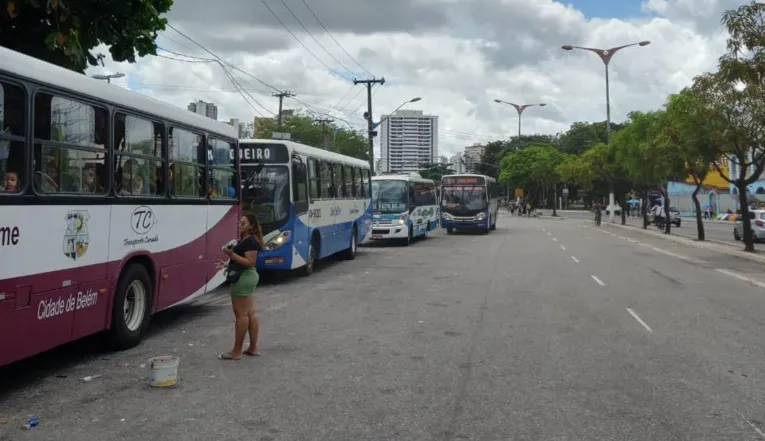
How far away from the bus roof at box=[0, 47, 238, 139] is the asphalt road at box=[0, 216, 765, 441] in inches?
109

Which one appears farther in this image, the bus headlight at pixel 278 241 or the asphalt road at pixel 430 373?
the bus headlight at pixel 278 241

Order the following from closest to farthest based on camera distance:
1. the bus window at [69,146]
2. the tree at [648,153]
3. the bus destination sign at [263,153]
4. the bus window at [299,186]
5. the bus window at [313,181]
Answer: the bus window at [69,146] < the bus destination sign at [263,153] < the bus window at [299,186] < the bus window at [313,181] < the tree at [648,153]

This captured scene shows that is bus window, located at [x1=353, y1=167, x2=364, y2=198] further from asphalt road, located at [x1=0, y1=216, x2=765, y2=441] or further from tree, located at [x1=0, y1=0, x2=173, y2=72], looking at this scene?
tree, located at [x1=0, y1=0, x2=173, y2=72]

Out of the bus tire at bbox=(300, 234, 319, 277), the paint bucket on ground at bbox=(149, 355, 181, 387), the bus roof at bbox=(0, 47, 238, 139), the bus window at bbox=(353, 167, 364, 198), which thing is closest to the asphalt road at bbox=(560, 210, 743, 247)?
the bus window at bbox=(353, 167, 364, 198)

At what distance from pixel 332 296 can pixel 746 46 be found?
12506 millimetres

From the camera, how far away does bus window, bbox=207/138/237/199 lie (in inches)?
430

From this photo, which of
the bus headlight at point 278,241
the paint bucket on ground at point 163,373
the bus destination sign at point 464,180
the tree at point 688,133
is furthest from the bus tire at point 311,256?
the bus destination sign at point 464,180

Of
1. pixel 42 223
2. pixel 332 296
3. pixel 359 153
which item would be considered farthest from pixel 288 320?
pixel 359 153

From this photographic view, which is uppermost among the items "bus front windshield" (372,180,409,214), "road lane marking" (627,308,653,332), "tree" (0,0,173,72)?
"tree" (0,0,173,72)

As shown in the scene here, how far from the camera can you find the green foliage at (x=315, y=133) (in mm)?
67500

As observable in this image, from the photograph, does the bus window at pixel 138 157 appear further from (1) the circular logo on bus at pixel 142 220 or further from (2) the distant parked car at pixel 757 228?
(2) the distant parked car at pixel 757 228

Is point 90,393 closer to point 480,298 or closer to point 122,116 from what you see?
point 122,116

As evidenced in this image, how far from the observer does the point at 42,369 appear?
24.4ft

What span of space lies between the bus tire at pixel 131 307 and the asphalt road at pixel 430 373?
20 cm
